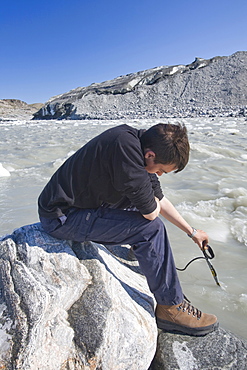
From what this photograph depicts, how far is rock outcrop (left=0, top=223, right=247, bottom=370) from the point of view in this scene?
54.4 inches

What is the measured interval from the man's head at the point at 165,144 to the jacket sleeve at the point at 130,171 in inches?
2.6

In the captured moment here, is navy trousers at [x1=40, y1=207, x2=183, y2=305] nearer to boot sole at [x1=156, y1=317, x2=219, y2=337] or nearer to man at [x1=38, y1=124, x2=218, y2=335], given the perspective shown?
man at [x1=38, y1=124, x2=218, y2=335]

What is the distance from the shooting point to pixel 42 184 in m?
5.08

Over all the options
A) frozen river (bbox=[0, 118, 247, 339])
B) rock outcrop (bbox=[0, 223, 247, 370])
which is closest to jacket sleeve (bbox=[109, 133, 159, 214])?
rock outcrop (bbox=[0, 223, 247, 370])

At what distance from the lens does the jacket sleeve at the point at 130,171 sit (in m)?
1.73

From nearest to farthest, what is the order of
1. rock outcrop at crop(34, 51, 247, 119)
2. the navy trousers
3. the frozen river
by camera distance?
the navy trousers, the frozen river, rock outcrop at crop(34, 51, 247, 119)

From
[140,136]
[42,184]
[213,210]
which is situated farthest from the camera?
[42,184]

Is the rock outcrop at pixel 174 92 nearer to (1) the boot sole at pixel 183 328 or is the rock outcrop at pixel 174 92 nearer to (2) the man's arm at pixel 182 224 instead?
(2) the man's arm at pixel 182 224

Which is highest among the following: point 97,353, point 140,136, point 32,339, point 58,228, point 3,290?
point 140,136

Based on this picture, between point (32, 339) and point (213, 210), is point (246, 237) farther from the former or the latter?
point (32, 339)

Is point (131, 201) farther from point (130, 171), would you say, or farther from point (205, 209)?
point (205, 209)

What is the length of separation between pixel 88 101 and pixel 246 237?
33.5 m

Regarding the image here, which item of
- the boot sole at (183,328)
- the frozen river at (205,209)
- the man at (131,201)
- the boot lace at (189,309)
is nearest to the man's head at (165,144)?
the man at (131,201)

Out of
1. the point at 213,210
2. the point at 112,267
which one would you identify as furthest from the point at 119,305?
the point at 213,210
